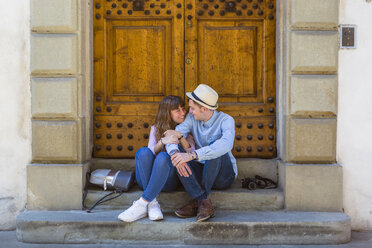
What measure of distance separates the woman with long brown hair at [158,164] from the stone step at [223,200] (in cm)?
11

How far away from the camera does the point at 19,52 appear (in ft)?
12.2

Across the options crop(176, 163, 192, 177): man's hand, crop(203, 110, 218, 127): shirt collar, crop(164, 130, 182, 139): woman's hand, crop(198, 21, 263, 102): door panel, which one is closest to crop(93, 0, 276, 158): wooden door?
crop(198, 21, 263, 102): door panel

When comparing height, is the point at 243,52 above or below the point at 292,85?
above

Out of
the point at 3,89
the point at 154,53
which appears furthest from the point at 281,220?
the point at 3,89

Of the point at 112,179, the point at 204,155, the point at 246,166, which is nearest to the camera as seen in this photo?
the point at 204,155

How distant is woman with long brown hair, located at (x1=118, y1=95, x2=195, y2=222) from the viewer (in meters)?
3.31

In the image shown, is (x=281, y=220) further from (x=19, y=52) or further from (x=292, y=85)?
(x=19, y=52)

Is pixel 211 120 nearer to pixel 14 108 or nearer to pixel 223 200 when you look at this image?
pixel 223 200

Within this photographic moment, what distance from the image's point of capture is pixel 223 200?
12.0 ft

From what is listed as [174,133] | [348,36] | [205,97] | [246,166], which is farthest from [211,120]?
[348,36]

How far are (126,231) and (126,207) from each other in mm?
396

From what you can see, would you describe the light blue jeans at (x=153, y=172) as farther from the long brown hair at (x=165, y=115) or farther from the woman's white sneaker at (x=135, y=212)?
the long brown hair at (x=165, y=115)

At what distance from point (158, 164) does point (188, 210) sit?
1.59ft

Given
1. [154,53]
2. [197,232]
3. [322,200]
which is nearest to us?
[197,232]
